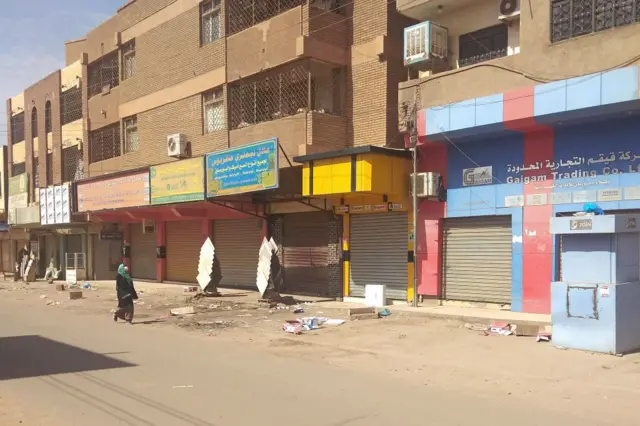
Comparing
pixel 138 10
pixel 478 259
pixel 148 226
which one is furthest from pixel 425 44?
pixel 148 226

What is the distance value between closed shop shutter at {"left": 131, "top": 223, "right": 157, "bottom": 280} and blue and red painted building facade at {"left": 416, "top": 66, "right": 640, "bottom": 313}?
16.9m

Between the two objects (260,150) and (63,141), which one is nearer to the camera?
(260,150)

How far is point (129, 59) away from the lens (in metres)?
27.5

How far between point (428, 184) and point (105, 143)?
2138 centimetres

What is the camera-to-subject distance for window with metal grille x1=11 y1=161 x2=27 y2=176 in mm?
40250

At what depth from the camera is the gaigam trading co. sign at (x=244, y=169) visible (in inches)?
656

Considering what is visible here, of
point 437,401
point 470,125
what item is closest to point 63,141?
point 470,125

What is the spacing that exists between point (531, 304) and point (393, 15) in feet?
31.2

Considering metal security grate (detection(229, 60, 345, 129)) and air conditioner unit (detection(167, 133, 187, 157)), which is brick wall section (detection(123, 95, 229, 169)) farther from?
metal security grate (detection(229, 60, 345, 129))

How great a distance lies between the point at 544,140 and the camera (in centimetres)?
1320

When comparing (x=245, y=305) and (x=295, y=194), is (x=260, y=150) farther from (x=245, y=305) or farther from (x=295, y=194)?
(x=245, y=305)

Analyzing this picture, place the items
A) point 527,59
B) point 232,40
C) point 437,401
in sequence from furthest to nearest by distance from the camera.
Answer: point 232,40 < point 527,59 < point 437,401

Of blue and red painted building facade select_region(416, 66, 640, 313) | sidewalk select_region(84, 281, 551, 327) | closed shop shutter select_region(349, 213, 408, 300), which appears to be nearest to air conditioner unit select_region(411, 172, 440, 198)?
blue and red painted building facade select_region(416, 66, 640, 313)

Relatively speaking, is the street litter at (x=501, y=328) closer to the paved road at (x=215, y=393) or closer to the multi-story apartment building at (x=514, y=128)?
the multi-story apartment building at (x=514, y=128)
